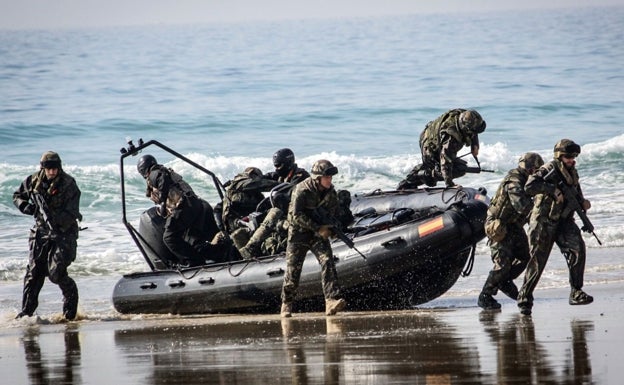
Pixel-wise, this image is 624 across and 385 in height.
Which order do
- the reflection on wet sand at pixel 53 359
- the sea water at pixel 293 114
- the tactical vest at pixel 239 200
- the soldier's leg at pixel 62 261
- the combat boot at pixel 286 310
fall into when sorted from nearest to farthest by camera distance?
the reflection on wet sand at pixel 53 359, the combat boot at pixel 286 310, the soldier's leg at pixel 62 261, the tactical vest at pixel 239 200, the sea water at pixel 293 114

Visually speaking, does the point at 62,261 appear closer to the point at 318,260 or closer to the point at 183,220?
the point at 183,220

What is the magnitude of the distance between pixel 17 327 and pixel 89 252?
6868 millimetres

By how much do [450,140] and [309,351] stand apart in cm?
489

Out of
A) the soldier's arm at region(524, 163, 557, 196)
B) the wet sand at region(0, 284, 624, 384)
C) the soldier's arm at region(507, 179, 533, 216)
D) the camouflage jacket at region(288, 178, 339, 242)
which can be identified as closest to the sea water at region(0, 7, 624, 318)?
the wet sand at region(0, 284, 624, 384)

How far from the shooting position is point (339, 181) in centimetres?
2745

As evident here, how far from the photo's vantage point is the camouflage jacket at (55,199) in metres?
13.4

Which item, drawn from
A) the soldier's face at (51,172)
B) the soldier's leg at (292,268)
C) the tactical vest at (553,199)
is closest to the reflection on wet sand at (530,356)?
the tactical vest at (553,199)

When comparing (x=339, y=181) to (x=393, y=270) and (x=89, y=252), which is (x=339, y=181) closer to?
(x=89, y=252)

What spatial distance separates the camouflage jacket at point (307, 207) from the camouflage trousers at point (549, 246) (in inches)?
76.0

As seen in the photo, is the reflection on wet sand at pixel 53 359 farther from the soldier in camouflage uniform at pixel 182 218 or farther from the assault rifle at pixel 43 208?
the soldier in camouflage uniform at pixel 182 218

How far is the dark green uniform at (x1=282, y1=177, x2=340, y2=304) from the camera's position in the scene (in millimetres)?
12570

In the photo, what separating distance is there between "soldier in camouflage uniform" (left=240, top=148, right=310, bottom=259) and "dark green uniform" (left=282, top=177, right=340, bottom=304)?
1.81 ft

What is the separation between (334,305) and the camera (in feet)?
41.3

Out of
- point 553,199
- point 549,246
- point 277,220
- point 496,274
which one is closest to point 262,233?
point 277,220
